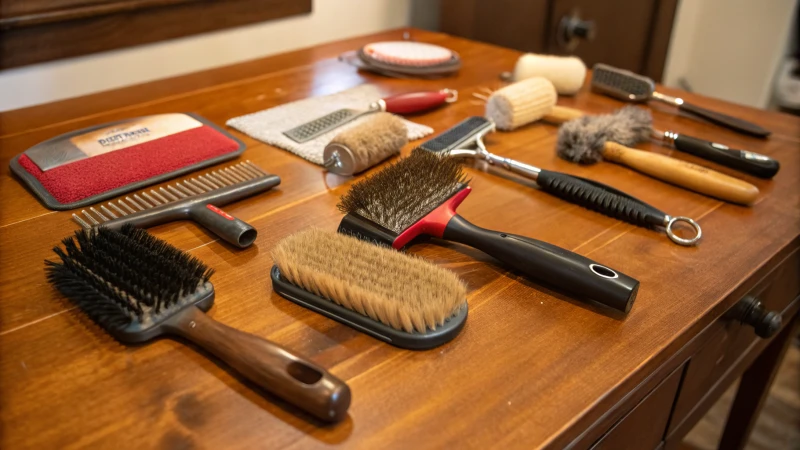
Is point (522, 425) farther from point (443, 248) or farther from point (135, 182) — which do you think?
point (135, 182)

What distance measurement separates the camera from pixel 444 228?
0.63 m

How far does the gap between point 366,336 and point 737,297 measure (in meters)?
0.38

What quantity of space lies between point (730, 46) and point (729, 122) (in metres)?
1.34

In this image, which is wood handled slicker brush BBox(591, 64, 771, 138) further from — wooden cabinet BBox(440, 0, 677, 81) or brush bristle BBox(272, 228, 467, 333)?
brush bristle BBox(272, 228, 467, 333)

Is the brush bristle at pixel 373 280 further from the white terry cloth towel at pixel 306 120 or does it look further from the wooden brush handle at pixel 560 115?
the wooden brush handle at pixel 560 115

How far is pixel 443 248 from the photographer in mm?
658

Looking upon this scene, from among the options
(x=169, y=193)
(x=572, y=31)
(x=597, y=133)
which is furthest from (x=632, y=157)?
(x=572, y=31)

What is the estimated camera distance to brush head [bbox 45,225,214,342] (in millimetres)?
502

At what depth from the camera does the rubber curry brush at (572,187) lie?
0.71 metres

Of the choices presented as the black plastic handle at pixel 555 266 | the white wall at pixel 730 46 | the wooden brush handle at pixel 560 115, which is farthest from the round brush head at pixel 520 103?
the white wall at pixel 730 46

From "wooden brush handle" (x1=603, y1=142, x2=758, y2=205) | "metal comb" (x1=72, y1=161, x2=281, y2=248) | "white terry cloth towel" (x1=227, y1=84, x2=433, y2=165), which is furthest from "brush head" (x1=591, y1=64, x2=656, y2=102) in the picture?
"metal comb" (x1=72, y1=161, x2=281, y2=248)

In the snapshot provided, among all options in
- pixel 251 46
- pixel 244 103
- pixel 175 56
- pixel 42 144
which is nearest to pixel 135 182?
pixel 42 144

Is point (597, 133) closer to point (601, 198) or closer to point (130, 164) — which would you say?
point (601, 198)

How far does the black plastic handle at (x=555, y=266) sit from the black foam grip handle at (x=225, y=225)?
0.19 m
